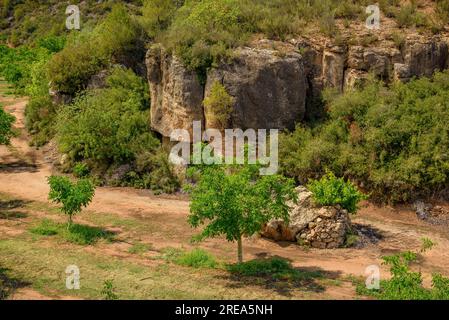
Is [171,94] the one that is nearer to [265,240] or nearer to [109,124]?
[109,124]

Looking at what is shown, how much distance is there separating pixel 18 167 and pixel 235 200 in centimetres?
1396

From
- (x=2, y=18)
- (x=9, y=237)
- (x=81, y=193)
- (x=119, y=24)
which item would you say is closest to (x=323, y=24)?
(x=119, y=24)

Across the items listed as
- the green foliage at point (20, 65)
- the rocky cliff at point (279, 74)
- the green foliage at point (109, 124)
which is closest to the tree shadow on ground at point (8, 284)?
the green foliage at point (109, 124)

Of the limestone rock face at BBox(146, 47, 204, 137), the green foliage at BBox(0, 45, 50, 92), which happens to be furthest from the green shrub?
the green foliage at BBox(0, 45, 50, 92)

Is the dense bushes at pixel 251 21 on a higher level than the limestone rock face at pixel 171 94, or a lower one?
higher

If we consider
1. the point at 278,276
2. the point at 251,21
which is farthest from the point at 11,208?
the point at 251,21

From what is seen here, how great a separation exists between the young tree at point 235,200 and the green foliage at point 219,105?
709 centimetres

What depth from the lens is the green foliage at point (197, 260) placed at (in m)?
13.4

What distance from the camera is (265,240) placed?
1555cm

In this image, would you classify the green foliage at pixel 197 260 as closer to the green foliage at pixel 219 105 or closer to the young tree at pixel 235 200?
the young tree at pixel 235 200

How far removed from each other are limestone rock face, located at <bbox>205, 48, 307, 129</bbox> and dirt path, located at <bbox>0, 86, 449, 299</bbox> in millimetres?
4057

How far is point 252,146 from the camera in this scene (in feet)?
64.2

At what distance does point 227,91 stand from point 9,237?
356 inches
